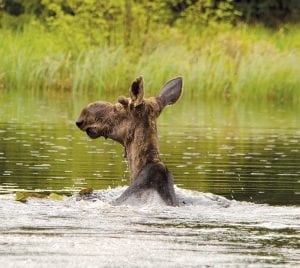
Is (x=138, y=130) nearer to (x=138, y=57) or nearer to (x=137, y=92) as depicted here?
(x=137, y=92)

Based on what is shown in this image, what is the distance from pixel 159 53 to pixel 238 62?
6.40 ft

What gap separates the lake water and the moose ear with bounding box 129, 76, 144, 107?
0.98m

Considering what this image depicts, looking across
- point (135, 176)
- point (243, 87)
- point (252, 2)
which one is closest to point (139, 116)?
point (135, 176)

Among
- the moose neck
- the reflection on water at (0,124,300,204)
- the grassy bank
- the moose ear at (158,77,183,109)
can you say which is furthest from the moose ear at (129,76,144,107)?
the grassy bank

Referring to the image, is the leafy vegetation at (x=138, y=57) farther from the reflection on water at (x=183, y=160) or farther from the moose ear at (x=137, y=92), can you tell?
the moose ear at (x=137, y=92)

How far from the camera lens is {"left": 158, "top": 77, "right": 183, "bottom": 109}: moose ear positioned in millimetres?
12680

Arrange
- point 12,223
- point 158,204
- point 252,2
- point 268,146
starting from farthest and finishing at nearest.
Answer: point 252,2, point 268,146, point 158,204, point 12,223

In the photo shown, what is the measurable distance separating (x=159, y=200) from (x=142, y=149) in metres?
0.62

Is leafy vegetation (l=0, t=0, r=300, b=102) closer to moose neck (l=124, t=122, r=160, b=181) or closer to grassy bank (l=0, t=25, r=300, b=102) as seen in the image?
grassy bank (l=0, t=25, r=300, b=102)

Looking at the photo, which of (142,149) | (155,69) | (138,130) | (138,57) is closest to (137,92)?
(138,130)

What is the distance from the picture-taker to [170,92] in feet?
41.8

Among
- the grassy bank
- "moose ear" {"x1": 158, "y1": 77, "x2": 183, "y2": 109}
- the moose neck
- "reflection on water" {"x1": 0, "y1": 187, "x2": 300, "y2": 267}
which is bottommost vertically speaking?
the grassy bank

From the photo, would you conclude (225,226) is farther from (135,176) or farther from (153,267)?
(153,267)

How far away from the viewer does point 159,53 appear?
3234 centimetres
